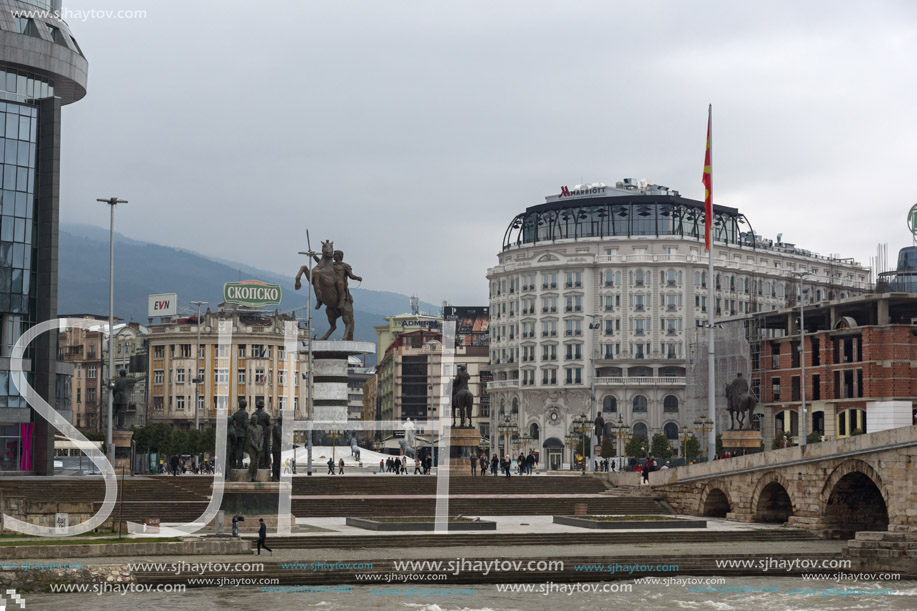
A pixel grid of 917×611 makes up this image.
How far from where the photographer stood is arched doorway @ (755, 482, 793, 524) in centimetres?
5294

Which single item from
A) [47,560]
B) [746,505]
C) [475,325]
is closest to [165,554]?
[47,560]

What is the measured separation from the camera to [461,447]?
68.1 meters

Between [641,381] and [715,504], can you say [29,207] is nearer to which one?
[715,504]

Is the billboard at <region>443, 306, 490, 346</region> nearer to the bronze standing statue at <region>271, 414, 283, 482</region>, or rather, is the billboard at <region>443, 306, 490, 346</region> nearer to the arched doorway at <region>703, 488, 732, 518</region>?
the arched doorway at <region>703, 488, 732, 518</region>

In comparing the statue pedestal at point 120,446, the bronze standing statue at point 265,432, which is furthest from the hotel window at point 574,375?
the bronze standing statue at point 265,432

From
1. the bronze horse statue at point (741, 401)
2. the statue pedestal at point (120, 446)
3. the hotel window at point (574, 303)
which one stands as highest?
the hotel window at point (574, 303)

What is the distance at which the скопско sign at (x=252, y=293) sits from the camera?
489ft

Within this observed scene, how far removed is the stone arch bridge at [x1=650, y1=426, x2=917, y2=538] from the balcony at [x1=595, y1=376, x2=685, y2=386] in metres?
75.8

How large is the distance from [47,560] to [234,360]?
109728 millimetres

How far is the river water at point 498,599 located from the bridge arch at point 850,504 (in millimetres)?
9914

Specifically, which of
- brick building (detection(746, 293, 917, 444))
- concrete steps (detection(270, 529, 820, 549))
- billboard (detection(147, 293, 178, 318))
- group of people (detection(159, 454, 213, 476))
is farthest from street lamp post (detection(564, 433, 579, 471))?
concrete steps (detection(270, 529, 820, 549))

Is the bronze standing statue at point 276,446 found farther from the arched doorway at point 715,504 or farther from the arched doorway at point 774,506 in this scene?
the arched doorway at point 715,504

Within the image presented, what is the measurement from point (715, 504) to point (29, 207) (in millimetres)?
44274

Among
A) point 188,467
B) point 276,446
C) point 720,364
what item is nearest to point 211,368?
point 188,467
